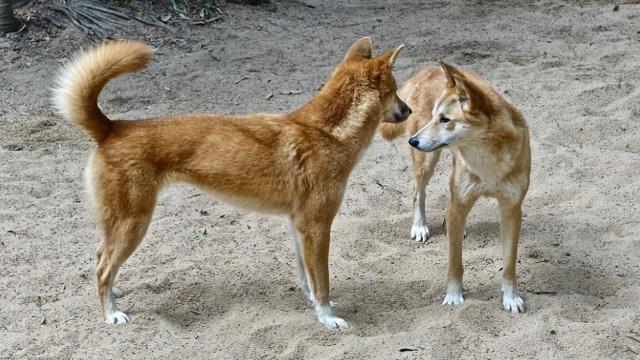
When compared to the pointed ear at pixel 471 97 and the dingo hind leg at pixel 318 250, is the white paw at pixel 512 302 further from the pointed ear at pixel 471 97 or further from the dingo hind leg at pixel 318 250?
the pointed ear at pixel 471 97

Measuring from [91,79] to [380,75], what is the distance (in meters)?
1.46

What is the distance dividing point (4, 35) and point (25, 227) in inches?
129

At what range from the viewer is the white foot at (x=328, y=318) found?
4.31 m

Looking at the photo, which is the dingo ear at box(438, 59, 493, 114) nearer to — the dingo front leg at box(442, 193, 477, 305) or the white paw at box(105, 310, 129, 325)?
the dingo front leg at box(442, 193, 477, 305)

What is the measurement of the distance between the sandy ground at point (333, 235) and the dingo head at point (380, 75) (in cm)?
99

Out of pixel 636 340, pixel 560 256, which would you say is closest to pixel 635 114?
pixel 560 256

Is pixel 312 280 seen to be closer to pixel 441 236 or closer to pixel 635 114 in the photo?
pixel 441 236

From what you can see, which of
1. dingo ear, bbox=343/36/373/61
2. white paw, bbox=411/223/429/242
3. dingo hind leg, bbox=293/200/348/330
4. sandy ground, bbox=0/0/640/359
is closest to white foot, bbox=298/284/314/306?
sandy ground, bbox=0/0/640/359

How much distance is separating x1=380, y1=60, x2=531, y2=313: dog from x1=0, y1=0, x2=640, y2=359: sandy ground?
24 centimetres

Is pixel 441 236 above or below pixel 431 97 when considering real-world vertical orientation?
below

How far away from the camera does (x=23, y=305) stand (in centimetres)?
446

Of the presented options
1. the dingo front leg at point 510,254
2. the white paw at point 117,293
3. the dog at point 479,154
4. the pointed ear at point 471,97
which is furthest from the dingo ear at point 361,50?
the white paw at point 117,293

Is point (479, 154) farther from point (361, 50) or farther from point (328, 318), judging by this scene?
point (328, 318)

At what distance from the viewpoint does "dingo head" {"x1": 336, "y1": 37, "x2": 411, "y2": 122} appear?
4332mm
